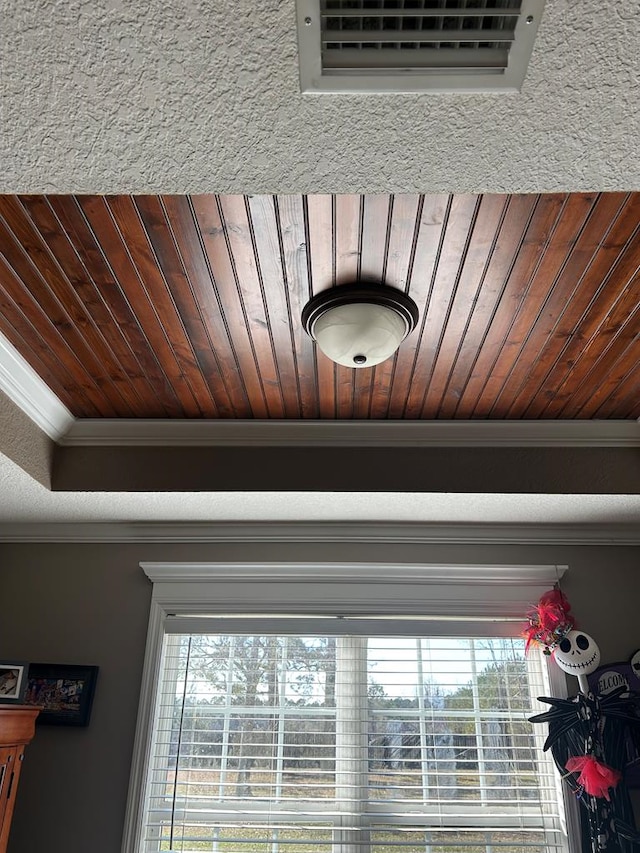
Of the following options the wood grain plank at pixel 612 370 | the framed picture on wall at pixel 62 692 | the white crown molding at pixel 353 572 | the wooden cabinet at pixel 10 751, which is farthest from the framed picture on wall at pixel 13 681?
the wood grain plank at pixel 612 370

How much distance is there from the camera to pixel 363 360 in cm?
215

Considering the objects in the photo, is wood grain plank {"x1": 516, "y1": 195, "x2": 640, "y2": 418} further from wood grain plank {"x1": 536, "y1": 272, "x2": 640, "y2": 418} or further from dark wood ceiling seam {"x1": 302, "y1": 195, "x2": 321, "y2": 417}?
dark wood ceiling seam {"x1": 302, "y1": 195, "x2": 321, "y2": 417}

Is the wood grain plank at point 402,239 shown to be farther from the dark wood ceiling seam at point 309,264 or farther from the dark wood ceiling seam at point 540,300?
the dark wood ceiling seam at point 540,300

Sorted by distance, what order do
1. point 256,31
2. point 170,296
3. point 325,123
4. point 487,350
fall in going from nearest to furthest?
1. point 256,31
2. point 325,123
3. point 170,296
4. point 487,350

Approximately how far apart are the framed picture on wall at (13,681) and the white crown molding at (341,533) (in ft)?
2.30

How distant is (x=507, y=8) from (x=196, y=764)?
2.88 metres

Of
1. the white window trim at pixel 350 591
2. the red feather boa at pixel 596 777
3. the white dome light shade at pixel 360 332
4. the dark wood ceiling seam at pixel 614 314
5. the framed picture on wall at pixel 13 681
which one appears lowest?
the red feather boa at pixel 596 777

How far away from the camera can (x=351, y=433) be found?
280cm

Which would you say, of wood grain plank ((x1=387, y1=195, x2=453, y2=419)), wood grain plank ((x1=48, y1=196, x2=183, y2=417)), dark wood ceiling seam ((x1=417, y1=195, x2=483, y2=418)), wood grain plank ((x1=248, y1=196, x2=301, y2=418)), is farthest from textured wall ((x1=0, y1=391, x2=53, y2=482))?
dark wood ceiling seam ((x1=417, y1=195, x2=483, y2=418))

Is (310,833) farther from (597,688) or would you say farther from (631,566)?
(631,566)

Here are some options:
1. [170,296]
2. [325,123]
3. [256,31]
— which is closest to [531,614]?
[170,296]

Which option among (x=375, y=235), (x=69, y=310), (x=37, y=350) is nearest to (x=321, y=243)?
(x=375, y=235)

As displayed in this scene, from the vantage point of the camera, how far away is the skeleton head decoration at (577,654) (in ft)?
9.03

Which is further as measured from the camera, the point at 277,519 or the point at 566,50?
the point at 277,519
